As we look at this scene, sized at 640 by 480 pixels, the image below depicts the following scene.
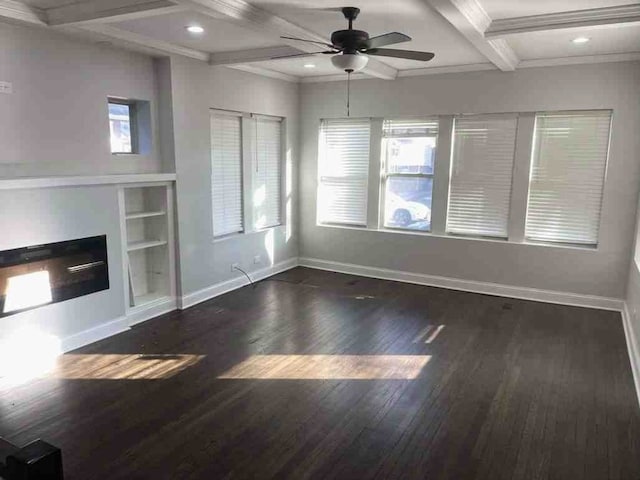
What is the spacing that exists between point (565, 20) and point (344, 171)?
3.51 meters

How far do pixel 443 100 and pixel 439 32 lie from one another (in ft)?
5.76

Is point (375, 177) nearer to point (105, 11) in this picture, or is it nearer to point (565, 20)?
point (565, 20)

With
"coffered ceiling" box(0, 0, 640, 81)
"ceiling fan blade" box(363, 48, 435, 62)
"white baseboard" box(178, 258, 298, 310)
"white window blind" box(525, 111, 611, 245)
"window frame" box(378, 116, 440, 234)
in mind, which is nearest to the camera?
"coffered ceiling" box(0, 0, 640, 81)

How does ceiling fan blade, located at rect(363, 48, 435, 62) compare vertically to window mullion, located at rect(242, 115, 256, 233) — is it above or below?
above

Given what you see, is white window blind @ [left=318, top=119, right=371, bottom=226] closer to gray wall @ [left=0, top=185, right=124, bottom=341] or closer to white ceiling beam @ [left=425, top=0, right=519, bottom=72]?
white ceiling beam @ [left=425, top=0, right=519, bottom=72]

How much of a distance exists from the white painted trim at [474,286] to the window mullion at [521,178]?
25.0 inches

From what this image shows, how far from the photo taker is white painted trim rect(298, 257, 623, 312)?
532cm

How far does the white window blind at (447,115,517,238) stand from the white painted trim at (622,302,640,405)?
1.51m

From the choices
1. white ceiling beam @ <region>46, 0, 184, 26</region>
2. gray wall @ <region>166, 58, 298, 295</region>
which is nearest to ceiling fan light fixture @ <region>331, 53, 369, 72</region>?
white ceiling beam @ <region>46, 0, 184, 26</region>

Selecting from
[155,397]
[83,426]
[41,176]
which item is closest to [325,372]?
[155,397]

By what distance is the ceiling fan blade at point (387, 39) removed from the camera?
3158 mm

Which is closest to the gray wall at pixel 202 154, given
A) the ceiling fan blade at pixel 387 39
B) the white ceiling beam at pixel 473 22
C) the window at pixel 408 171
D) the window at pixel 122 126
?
the window at pixel 122 126

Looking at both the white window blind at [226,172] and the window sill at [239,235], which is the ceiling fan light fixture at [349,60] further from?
the window sill at [239,235]

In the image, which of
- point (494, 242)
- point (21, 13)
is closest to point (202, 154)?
point (21, 13)
